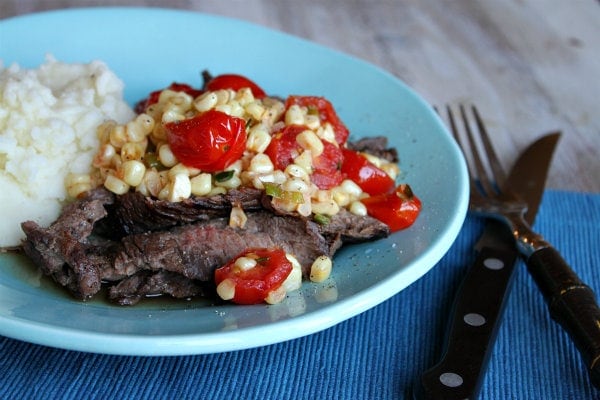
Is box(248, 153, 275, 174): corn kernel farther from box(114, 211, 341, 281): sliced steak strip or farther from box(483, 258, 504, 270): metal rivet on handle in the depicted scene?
box(483, 258, 504, 270): metal rivet on handle

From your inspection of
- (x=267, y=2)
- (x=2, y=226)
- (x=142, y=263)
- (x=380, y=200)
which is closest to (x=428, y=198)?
(x=380, y=200)

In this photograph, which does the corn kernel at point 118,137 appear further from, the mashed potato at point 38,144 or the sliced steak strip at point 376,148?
the sliced steak strip at point 376,148

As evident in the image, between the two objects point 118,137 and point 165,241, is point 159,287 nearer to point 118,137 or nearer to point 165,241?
point 165,241

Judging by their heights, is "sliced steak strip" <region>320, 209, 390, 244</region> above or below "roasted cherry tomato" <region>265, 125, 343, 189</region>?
below

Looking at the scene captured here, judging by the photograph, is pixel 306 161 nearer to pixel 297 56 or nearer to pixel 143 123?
pixel 143 123

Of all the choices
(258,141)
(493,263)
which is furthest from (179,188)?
(493,263)

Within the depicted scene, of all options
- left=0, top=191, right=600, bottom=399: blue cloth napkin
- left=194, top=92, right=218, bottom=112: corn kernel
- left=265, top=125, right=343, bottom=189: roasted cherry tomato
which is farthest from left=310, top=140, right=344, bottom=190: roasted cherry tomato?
left=0, top=191, right=600, bottom=399: blue cloth napkin
